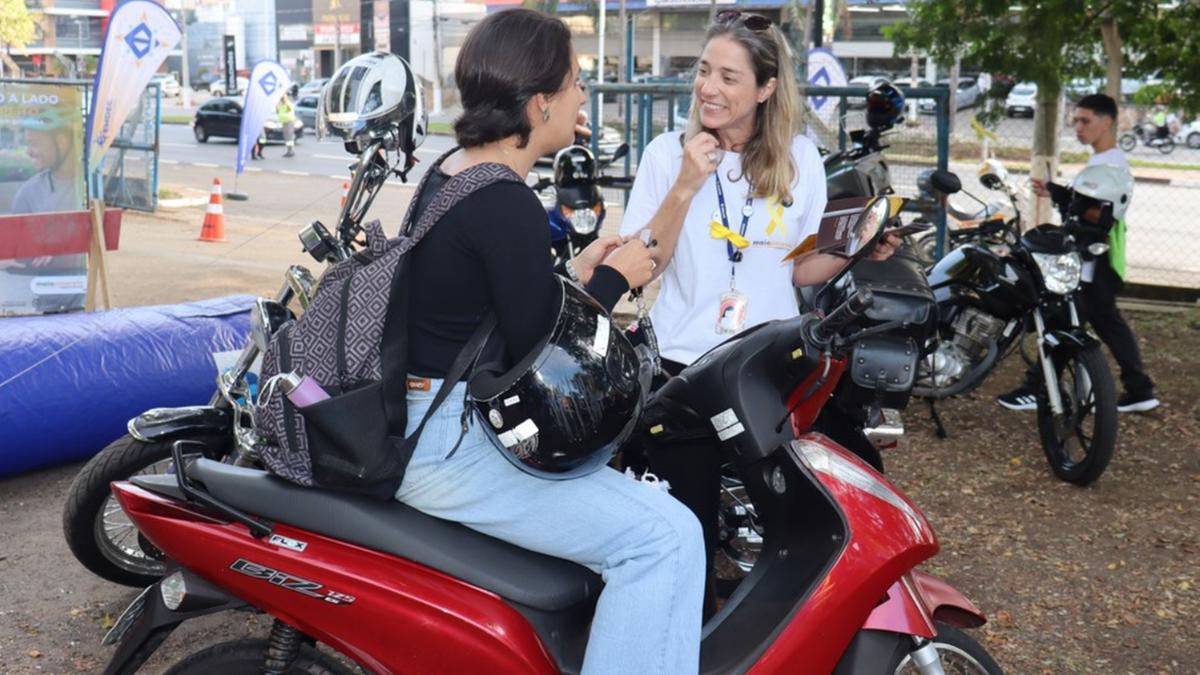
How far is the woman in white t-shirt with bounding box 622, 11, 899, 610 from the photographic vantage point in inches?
128

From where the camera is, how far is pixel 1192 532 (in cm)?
511

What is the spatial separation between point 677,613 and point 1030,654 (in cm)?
205

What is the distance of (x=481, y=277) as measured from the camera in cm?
229

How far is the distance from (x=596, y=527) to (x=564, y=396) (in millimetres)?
283

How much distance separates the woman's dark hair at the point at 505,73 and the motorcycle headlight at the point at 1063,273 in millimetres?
3970

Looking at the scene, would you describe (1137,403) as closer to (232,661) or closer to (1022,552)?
(1022,552)

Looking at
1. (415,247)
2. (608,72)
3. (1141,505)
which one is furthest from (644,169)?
(608,72)

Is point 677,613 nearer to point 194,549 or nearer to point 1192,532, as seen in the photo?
point 194,549

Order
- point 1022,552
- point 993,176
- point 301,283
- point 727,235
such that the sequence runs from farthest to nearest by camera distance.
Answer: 1. point 993,176
2. point 1022,552
3. point 301,283
4. point 727,235

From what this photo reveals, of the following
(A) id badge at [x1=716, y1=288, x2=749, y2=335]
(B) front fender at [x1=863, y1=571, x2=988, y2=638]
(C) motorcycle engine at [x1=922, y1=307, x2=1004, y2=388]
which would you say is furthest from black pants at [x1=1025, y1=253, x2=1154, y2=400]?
(B) front fender at [x1=863, y1=571, x2=988, y2=638]

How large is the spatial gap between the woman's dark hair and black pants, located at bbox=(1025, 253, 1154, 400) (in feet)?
16.0

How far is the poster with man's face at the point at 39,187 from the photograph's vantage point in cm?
723

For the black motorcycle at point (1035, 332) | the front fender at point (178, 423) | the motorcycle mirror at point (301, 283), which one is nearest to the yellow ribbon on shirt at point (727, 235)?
the motorcycle mirror at point (301, 283)

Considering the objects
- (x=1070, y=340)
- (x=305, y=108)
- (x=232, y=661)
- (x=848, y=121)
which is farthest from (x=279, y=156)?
(x=232, y=661)
